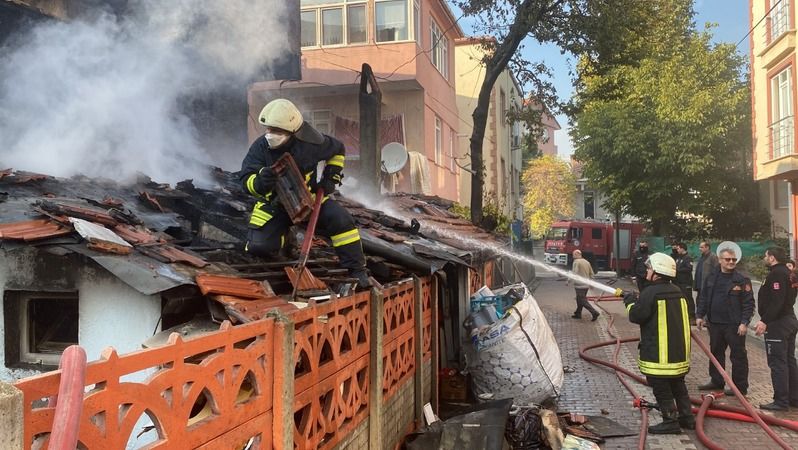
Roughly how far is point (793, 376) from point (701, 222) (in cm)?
2065

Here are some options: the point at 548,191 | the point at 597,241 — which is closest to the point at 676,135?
the point at 597,241

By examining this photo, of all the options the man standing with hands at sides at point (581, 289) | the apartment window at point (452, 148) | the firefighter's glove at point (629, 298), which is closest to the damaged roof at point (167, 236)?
the firefighter's glove at point (629, 298)

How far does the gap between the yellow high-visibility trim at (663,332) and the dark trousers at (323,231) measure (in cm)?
309

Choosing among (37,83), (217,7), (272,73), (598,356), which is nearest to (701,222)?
(598,356)

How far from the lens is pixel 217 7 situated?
10.7 metres

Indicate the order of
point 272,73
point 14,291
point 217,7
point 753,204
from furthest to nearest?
point 753,204
point 272,73
point 217,7
point 14,291

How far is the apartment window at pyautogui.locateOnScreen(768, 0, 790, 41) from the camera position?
15.9 meters

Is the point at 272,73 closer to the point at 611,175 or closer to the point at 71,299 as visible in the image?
the point at 71,299

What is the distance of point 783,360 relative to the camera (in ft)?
21.9

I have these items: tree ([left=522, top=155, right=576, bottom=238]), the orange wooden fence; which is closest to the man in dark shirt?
the orange wooden fence

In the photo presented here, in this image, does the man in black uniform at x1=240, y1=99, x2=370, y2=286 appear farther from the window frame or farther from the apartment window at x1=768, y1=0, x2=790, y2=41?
the apartment window at x1=768, y1=0, x2=790, y2=41

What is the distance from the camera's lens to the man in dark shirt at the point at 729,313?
23.3ft

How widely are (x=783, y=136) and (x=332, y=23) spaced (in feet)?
41.5

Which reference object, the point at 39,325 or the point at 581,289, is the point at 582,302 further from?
the point at 39,325
